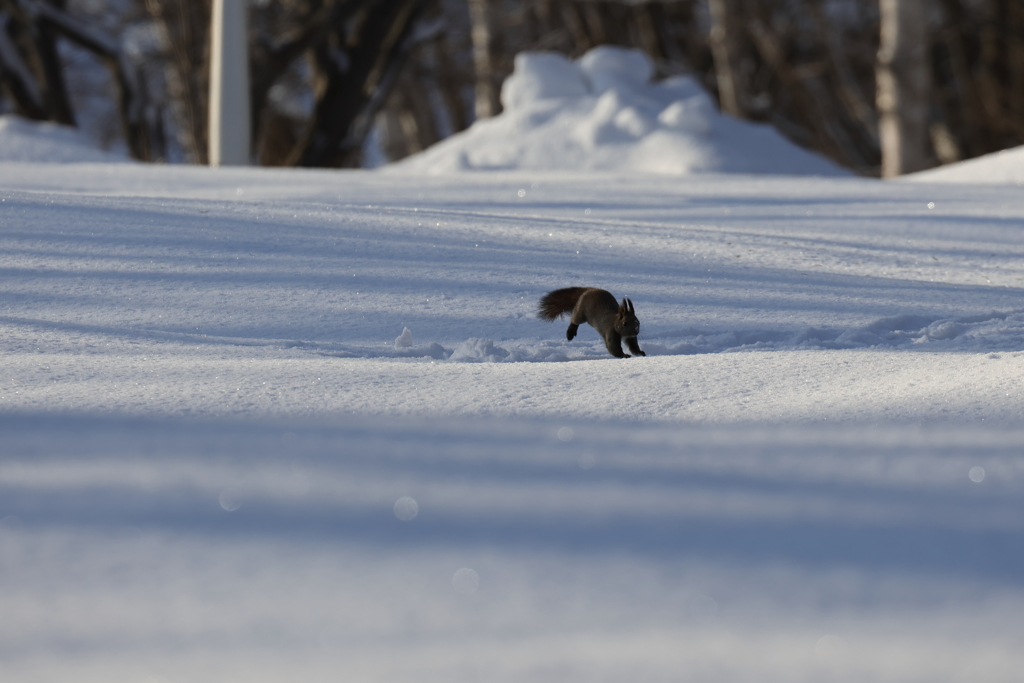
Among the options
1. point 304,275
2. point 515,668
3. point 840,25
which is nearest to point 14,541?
point 515,668

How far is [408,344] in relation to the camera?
304 centimetres

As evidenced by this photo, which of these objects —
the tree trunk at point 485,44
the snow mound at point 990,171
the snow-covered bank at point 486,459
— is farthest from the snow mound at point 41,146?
the snow mound at point 990,171

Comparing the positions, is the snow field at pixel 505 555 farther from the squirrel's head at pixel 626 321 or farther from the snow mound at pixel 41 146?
the snow mound at pixel 41 146

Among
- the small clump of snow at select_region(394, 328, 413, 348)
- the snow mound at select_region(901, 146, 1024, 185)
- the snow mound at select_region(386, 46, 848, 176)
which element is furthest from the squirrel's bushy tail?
the snow mound at select_region(386, 46, 848, 176)

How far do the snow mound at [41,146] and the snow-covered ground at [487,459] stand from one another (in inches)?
191

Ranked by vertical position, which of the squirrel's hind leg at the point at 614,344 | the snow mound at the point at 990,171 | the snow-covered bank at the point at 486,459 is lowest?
the squirrel's hind leg at the point at 614,344

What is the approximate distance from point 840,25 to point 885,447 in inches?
773

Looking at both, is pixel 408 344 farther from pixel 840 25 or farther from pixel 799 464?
pixel 840 25

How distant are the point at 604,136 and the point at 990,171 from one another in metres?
3.54

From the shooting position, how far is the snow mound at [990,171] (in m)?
7.53

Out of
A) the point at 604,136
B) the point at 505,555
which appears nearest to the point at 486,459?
the point at 505,555

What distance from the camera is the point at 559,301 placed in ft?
10.4

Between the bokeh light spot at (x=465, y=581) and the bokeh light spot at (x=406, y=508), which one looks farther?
the bokeh light spot at (x=406, y=508)

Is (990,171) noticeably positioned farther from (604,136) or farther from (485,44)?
(485,44)
